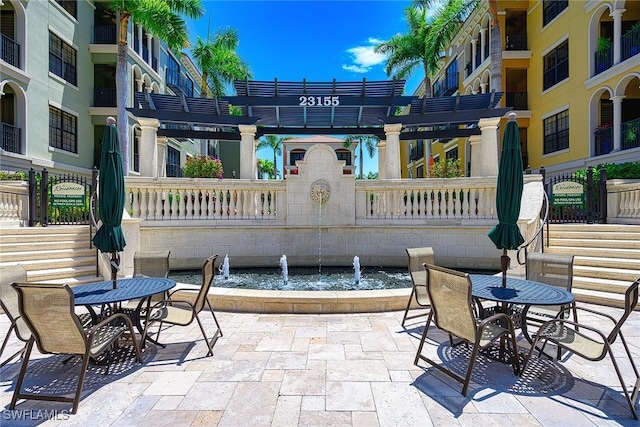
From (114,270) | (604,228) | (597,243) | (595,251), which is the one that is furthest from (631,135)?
(114,270)

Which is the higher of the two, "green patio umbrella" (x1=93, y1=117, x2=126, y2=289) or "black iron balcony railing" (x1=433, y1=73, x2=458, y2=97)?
"black iron balcony railing" (x1=433, y1=73, x2=458, y2=97)

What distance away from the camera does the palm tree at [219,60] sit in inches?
1099

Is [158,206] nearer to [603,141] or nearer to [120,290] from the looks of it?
[120,290]

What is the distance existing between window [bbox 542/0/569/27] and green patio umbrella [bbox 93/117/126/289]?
26176mm

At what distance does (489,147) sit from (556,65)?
14.2 metres

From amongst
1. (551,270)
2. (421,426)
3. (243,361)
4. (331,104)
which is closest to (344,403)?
(421,426)

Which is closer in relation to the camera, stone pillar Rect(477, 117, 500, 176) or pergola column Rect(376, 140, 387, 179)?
stone pillar Rect(477, 117, 500, 176)

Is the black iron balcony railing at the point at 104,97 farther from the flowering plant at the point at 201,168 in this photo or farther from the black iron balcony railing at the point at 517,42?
the black iron balcony railing at the point at 517,42

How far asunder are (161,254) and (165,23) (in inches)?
661

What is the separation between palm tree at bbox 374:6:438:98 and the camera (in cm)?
2448

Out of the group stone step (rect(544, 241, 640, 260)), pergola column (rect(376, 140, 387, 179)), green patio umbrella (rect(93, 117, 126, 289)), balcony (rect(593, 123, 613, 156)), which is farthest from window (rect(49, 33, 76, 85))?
balcony (rect(593, 123, 613, 156))

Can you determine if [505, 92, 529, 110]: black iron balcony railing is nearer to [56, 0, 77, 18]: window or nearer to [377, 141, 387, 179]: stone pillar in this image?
[377, 141, 387, 179]: stone pillar

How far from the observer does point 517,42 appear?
2364cm

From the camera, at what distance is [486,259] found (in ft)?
33.1
